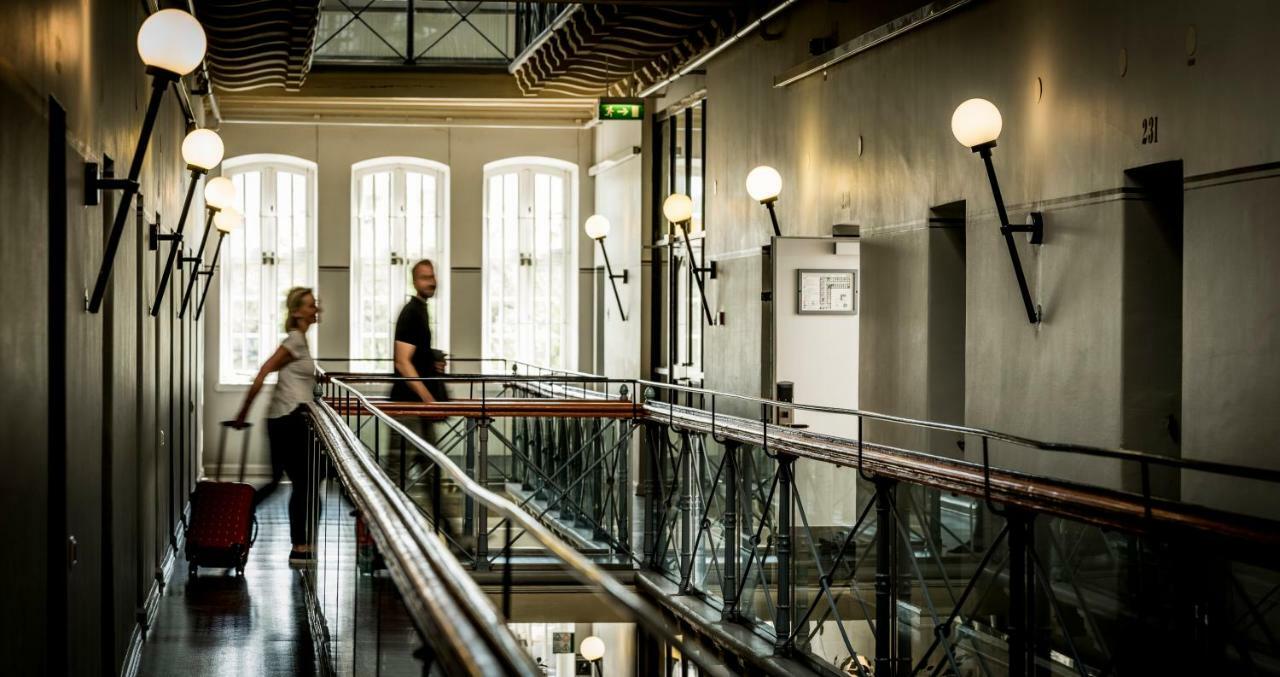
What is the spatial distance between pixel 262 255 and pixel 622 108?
469 cm

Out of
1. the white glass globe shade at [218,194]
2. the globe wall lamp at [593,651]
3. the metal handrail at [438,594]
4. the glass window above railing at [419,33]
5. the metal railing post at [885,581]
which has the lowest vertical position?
the metal railing post at [885,581]

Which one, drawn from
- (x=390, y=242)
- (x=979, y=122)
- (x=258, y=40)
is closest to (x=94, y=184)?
(x=979, y=122)

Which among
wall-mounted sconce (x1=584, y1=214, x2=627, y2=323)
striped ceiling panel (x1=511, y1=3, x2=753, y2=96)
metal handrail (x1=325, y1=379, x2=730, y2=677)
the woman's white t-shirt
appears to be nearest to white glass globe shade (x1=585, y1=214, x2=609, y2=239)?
wall-mounted sconce (x1=584, y1=214, x2=627, y2=323)

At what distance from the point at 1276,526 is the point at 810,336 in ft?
16.6

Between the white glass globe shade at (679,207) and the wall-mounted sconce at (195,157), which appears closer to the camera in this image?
the wall-mounted sconce at (195,157)

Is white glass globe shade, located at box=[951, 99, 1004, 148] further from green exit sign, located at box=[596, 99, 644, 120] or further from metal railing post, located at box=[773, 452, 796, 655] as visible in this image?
green exit sign, located at box=[596, 99, 644, 120]

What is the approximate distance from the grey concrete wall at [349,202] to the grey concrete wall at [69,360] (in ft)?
24.5

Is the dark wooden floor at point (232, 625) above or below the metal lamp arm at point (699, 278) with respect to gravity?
below

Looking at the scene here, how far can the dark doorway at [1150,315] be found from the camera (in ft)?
15.6

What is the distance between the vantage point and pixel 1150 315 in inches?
188

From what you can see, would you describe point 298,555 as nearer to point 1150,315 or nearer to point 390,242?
point 1150,315

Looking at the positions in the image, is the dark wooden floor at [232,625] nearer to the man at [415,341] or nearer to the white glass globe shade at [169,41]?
the man at [415,341]

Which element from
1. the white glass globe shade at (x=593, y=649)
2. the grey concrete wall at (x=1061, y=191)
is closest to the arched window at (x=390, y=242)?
the grey concrete wall at (x=1061, y=191)

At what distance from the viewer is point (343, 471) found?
2.72 metres
